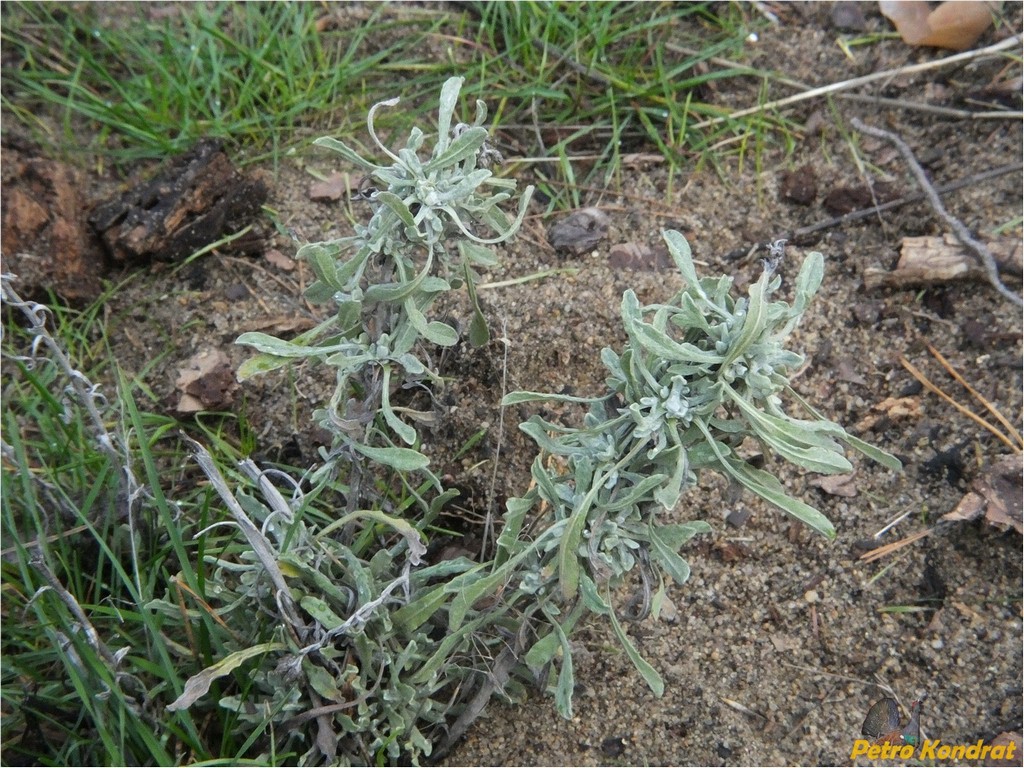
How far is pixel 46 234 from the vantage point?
7.04 feet

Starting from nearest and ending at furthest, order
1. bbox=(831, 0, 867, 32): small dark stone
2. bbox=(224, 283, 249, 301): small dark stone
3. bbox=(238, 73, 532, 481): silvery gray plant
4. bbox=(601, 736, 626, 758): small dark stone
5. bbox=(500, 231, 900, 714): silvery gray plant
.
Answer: bbox=(500, 231, 900, 714): silvery gray plant < bbox=(238, 73, 532, 481): silvery gray plant < bbox=(601, 736, 626, 758): small dark stone < bbox=(224, 283, 249, 301): small dark stone < bbox=(831, 0, 867, 32): small dark stone

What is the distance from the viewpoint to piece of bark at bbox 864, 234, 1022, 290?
2139 millimetres

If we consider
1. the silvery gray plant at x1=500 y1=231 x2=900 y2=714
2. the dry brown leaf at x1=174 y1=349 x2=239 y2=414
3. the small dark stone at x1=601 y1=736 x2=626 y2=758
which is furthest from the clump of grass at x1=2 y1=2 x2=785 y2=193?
the small dark stone at x1=601 y1=736 x2=626 y2=758

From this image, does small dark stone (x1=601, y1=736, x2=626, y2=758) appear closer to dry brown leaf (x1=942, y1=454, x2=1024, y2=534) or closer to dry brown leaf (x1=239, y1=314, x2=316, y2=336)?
dry brown leaf (x1=942, y1=454, x2=1024, y2=534)

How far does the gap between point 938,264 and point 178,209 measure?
1775 millimetres

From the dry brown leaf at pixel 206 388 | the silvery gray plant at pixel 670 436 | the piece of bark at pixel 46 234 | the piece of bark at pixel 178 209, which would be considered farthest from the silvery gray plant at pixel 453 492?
the piece of bark at pixel 46 234

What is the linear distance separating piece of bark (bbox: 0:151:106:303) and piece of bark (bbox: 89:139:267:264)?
56 millimetres

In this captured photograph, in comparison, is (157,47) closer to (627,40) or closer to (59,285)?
(59,285)

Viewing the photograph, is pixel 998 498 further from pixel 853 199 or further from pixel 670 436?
pixel 670 436

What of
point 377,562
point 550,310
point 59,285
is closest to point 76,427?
point 59,285

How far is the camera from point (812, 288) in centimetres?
128

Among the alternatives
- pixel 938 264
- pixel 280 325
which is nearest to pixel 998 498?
pixel 938 264

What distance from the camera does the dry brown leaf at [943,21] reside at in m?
2.45

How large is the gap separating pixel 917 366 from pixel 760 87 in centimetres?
88
